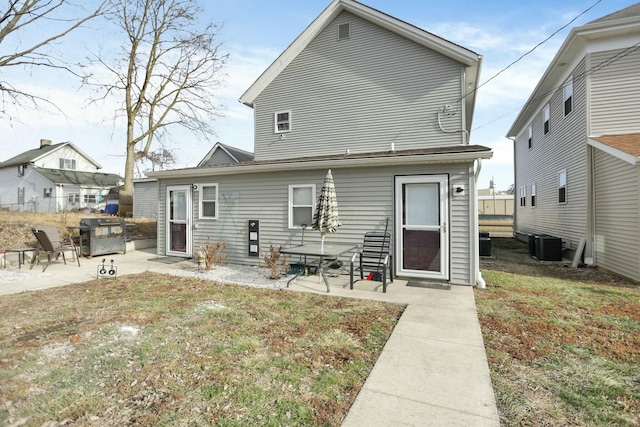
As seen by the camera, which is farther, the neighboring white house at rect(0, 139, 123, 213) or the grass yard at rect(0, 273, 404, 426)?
the neighboring white house at rect(0, 139, 123, 213)

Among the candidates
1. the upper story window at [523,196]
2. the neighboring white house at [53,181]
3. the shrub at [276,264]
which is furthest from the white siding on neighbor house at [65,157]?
the upper story window at [523,196]

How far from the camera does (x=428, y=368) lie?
10.6ft

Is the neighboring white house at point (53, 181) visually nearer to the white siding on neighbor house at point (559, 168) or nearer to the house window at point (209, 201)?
the house window at point (209, 201)

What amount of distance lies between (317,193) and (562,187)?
9.73 m

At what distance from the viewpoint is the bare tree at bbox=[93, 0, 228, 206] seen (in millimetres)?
17781

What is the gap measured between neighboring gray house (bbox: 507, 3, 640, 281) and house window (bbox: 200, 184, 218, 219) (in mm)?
10833

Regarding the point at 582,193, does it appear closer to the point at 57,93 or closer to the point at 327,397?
the point at 327,397

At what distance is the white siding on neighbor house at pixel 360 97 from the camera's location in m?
9.61

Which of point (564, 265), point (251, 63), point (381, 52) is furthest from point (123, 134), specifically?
point (564, 265)

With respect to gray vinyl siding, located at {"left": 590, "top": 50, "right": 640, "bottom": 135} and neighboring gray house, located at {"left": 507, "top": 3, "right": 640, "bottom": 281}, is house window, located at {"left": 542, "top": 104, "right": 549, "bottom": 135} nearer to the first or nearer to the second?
neighboring gray house, located at {"left": 507, "top": 3, "right": 640, "bottom": 281}

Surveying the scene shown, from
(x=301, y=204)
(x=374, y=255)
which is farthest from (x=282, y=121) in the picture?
(x=374, y=255)

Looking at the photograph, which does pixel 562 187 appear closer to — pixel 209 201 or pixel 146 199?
pixel 209 201

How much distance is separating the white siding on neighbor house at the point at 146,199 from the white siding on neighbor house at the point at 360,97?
15624 mm

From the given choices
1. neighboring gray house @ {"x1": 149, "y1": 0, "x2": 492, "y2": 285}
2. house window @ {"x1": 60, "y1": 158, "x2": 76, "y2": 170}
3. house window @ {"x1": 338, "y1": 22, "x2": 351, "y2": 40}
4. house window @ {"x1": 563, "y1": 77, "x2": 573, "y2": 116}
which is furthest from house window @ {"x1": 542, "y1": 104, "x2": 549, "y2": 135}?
house window @ {"x1": 60, "y1": 158, "x2": 76, "y2": 170}
